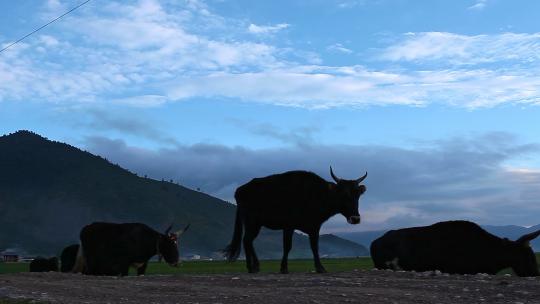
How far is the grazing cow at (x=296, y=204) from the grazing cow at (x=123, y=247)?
2561 millimetres

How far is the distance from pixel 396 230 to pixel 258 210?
12.1 feet

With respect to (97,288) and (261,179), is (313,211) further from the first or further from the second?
(97,288)

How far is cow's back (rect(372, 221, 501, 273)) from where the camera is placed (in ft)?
61.4

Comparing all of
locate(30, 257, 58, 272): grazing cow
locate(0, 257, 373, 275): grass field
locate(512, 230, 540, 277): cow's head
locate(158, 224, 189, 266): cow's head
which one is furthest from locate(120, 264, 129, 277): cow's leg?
locate(30, 257, 58, 272): grazing cow

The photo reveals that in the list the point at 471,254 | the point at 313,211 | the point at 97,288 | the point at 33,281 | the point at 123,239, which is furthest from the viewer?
the point at 123,239

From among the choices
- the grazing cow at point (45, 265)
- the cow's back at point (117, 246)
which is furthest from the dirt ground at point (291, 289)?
the grazing cow at point (45, 265)

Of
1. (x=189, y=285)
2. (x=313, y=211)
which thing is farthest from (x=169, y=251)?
(x=189, y=285)

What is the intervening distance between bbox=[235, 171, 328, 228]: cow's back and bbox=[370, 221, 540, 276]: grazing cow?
2.16 meters

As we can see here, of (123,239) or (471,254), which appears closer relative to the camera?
(471,254)

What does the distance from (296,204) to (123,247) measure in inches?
207

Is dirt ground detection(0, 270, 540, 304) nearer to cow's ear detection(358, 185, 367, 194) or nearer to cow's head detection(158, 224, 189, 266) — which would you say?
cow's ear detection(358, 185, 367, 194)

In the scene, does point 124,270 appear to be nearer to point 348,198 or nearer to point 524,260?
point 348,198

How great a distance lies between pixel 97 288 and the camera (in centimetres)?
1539

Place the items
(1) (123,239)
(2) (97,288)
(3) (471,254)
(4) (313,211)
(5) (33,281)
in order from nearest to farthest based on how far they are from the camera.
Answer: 1. (2) (97,288)
2. (5) (33,281)
3. (3) (471,254)
4. (4) (313,211)
5. (1) (123,239)
